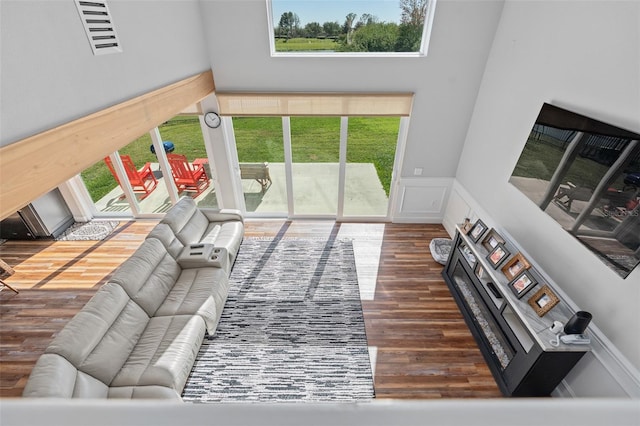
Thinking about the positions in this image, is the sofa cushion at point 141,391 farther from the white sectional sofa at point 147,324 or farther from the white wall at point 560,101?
the white wall at point 560,101

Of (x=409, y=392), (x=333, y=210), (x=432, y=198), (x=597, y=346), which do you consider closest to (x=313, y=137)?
(x=333, y=210)

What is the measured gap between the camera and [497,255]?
284cm

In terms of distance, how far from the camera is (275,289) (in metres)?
3.55

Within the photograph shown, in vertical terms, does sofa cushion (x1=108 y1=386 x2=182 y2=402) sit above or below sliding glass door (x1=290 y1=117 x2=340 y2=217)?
below

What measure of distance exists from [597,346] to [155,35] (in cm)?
472

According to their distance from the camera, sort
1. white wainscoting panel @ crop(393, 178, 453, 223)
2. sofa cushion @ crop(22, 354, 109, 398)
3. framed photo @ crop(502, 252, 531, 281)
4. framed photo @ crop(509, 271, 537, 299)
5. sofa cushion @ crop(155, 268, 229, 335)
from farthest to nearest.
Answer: white wainscoting panel @ crop(393, 178, 453, 223), sofa cushion @ crop(155, 268, 229, 335), framed photo @ crop(502, 252, 531, 281), framed photo @ crop(509, 271, 537, 299), sofa cushion @ crop(22, 354, 109, 398)

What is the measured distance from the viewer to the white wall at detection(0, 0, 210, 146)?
5.14 feet

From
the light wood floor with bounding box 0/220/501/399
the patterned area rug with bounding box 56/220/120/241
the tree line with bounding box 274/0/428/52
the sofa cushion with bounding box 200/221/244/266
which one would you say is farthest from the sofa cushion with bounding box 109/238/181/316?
the tree line with bounding box 274/0/428/52

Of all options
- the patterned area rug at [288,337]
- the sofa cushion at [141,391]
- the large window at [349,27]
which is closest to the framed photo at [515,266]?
the patterned area rug at [288,337]

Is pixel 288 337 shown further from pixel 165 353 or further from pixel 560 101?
pixel 560 101

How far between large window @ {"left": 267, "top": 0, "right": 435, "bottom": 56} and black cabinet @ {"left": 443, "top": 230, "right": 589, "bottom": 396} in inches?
104

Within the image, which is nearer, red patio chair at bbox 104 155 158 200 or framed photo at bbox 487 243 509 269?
framed photo at bbox 487 243 509 269

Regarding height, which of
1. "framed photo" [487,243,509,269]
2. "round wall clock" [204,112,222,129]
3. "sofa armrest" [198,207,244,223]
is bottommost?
"sofa armrest" [198,207,244,223]

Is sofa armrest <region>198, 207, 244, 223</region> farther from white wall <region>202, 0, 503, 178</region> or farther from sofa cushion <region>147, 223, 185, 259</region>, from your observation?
white wall <region>202, 0, 503, 178</region>
